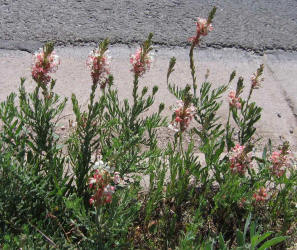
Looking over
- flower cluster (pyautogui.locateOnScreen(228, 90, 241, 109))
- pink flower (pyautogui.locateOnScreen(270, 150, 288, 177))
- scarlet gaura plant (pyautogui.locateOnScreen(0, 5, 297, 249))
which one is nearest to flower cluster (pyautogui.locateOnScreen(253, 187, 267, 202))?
scarlet gaura plant (pyautogui.locateOnScreen(0, 5, 297, 249))

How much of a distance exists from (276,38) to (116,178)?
3.31m

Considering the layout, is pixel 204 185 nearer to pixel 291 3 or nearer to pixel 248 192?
pixel 248 192

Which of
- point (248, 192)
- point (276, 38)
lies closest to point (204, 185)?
point (248, 192)

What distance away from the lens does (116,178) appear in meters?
1.77

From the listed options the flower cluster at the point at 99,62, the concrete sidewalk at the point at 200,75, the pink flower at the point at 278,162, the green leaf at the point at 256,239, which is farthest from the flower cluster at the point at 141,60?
the concrete sidewalk at the point at 200,75

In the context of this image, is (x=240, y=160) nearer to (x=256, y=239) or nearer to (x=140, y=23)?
(x=256, y=239)

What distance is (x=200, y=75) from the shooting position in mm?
3959

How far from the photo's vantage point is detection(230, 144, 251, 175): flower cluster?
2.25 metres

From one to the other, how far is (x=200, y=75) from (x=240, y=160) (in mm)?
1811

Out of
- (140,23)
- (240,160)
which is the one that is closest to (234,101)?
(240,160)

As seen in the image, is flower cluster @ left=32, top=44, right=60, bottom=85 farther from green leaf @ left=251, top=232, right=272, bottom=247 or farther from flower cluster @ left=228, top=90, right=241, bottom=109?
green leaf @ left=251, top=232, right=272, bottom=247

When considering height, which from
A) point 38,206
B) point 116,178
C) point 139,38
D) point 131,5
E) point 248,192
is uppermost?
point 131,5

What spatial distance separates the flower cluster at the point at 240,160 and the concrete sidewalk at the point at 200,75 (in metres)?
1.21

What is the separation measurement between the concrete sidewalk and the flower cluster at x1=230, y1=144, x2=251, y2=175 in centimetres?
121
